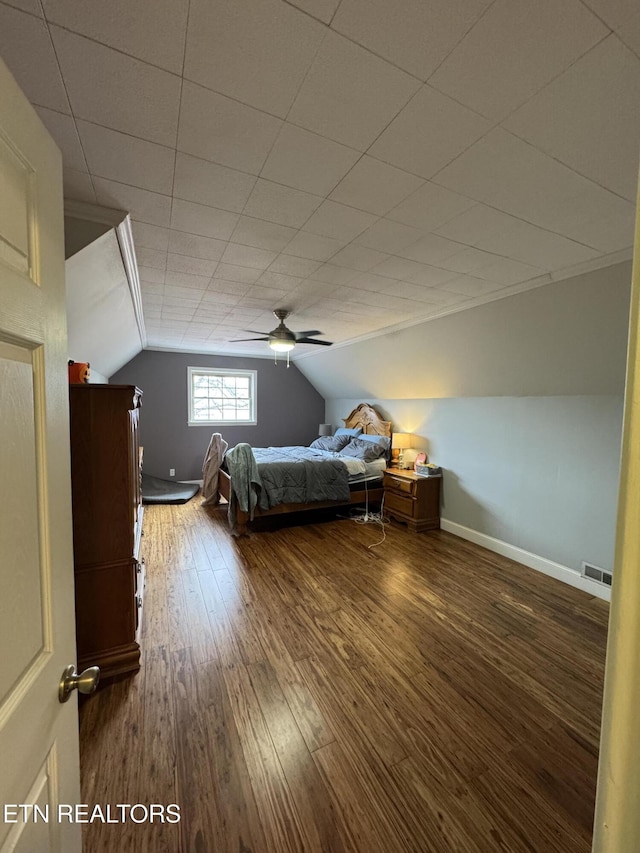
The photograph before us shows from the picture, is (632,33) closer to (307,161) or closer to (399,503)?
(307,161)

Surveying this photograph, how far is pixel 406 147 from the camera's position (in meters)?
1.35

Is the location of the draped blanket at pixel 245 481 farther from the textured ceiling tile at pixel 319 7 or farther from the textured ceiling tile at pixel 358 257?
the textured ceiling tile at pixel 319 7

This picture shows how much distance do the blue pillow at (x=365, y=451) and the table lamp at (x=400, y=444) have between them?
0.24 m

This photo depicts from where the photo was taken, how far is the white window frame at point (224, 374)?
19.9ft

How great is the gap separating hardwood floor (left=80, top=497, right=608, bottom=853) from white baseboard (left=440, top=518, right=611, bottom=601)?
0.12 metres

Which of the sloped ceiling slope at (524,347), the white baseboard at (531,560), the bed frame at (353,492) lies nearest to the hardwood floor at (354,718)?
the white baseboard at (531,560)

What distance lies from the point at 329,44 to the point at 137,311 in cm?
313

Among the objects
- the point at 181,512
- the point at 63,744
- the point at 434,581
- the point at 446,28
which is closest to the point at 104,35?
the point at 446,28

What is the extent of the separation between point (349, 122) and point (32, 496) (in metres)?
1.53

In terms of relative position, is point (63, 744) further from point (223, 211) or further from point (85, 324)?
point (85, 324)

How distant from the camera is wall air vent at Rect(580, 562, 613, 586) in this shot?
2.77m

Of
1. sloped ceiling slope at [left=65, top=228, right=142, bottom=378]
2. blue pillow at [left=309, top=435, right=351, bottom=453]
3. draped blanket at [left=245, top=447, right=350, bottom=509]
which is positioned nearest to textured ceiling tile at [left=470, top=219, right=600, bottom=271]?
sloped ceiling slope at [left=65, top=228, right=142, bottom=378]

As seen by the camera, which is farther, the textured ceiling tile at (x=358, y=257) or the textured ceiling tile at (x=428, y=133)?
the textured ceiling tile at (x=358, y=257)

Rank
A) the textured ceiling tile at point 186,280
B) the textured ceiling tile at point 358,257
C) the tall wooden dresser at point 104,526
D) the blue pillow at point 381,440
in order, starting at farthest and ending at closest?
the blue pillow at point 381,440, the textured ceiling tile at point 186,280, the textured ceiling tile at point 358,257, the tall wooden dresser at point 104,526
